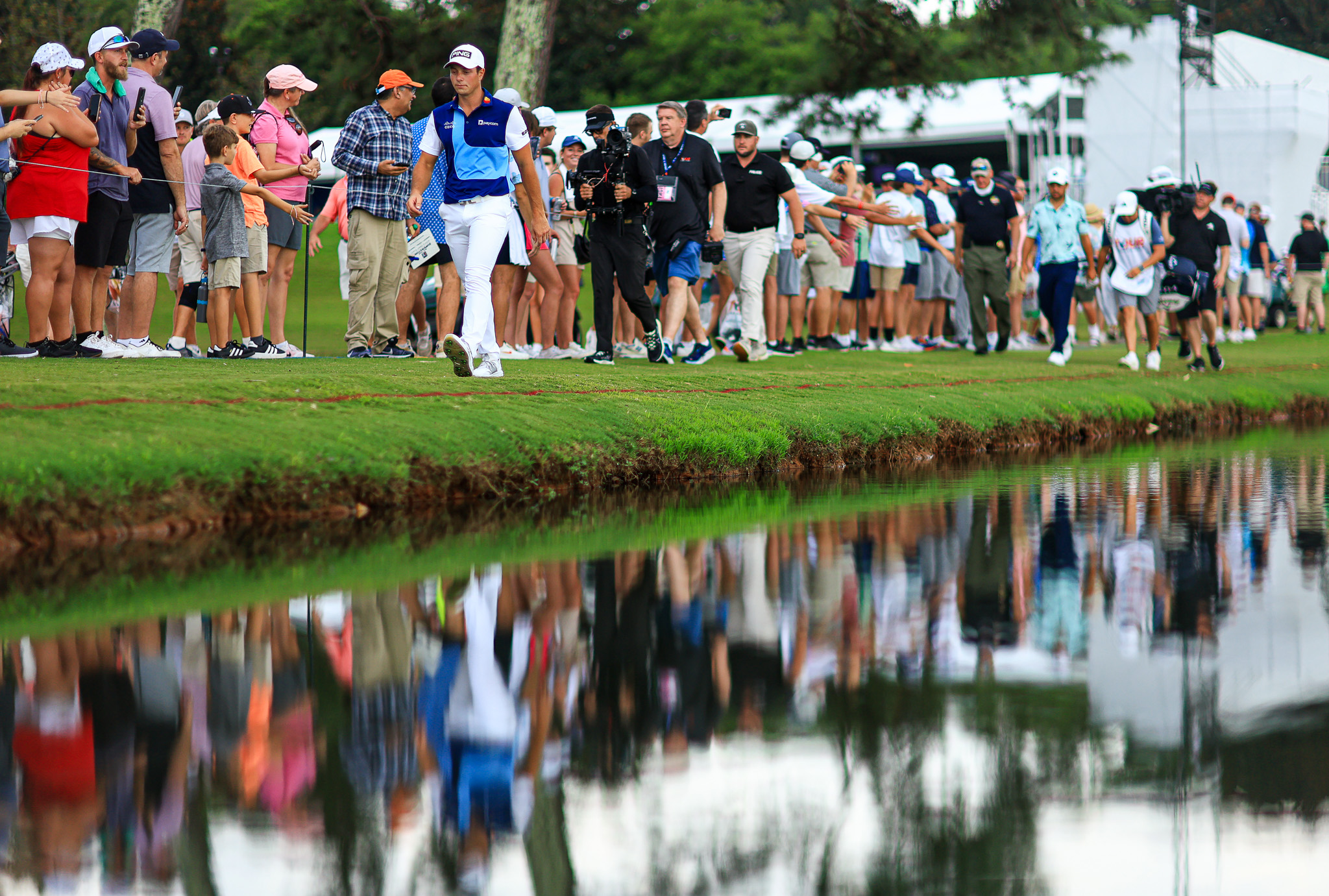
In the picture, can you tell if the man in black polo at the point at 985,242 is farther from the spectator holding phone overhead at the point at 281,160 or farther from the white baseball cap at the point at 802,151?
the spectator holding phone overhead at the point at 281,160

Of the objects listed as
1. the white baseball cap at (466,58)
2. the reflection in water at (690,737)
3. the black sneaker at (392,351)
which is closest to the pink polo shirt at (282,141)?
the black sneaker at (392,351)

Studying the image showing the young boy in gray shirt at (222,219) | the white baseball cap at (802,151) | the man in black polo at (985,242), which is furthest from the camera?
the man in black polo at (985,242)

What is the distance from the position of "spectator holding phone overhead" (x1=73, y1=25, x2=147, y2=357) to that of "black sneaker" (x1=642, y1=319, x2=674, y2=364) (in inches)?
165

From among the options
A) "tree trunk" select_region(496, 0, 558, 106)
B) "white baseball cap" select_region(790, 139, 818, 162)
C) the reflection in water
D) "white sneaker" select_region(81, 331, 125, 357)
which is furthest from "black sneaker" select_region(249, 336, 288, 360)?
"tree trunk" select_region(496, 0, 558, 106)

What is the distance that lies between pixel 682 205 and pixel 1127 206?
5283 mm

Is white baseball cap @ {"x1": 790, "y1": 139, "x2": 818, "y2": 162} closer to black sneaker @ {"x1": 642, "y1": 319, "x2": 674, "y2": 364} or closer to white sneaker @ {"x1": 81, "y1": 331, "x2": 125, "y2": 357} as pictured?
black sneaker @ {"x1": 642, "y1": 319, "x2": 674, "y2": 364}

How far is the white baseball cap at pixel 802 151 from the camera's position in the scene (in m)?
16.5

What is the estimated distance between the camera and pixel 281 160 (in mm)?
12242

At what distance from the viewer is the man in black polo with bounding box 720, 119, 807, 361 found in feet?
46.3

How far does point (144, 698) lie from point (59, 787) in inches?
29.1

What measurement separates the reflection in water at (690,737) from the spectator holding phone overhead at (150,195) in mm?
6371

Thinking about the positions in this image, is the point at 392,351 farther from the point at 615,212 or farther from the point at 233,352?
the point at 615,212

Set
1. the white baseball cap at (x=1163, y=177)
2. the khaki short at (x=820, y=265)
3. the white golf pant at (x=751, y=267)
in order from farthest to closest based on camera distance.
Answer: the white baseball cap at (x=1163, y=177), the khaki short at (x=820, y=265), the white golf pant at (x=751, y=267)

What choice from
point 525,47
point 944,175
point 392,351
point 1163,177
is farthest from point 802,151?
point 525,47
